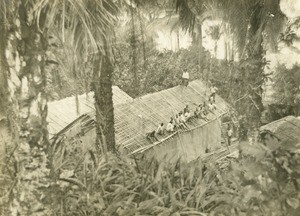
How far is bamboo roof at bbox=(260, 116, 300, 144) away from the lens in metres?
2.73

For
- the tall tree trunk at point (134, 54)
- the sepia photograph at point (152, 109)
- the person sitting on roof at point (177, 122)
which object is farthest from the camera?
the person sitting on roof at point (177, 122)

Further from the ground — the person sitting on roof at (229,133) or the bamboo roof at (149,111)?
the bamboo roof at (149,111)

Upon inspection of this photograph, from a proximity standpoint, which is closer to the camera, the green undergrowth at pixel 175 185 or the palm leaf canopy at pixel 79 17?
the palm leaf canopy at pixel 79 17

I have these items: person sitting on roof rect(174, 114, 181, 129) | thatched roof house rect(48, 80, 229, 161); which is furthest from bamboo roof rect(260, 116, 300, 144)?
person sitting on roof rect(174, 114, 181, 129)

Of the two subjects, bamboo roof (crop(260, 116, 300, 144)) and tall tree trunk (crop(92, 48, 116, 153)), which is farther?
bamboo roof (crop(260, 116, 300, 144))

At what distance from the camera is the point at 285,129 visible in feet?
8.95

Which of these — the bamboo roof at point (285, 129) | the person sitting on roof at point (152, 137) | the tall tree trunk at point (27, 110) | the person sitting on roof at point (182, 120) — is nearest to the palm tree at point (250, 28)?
the bamboo roof at point (285, 129)

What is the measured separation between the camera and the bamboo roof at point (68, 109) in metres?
2.46

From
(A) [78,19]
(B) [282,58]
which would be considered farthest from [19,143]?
(B) [282,58]

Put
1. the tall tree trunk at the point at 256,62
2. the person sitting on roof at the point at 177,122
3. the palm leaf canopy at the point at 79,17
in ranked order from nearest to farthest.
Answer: the palm leaf canopy at the point at 79,17
the person sitting on roof at the point at 177,122
the tall tree trunk at the point at 256,62

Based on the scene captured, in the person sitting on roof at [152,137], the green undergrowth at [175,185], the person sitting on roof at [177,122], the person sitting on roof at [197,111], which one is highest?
the person sitting on roof at [197,111]

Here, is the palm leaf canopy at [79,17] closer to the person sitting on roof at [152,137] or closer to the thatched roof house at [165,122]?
→ the thatched roof house at [165,122]

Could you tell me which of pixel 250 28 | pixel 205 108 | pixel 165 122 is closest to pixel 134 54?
pixel 165 122

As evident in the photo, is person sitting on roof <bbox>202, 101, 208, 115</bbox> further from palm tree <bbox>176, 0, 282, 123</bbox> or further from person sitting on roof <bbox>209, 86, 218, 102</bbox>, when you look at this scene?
palm tree <bbox>176, 0, 282, 123</bbox>
